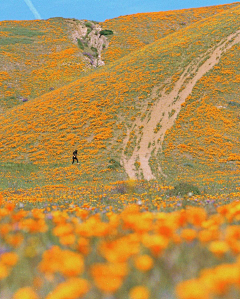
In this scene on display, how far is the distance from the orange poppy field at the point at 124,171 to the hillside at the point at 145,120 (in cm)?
16

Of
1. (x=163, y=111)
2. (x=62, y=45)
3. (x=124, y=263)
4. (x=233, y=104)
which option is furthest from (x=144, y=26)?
(x=124, y=263)

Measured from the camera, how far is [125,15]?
75875 mm

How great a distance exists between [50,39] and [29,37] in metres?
4.70

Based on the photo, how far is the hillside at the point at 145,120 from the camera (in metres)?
22.0

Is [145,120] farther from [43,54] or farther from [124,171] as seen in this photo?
[43,54]

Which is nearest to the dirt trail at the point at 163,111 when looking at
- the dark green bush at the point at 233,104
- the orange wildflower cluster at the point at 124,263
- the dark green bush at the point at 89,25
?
the dark green bush at the point at 233,104

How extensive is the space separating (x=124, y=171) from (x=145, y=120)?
9382mm

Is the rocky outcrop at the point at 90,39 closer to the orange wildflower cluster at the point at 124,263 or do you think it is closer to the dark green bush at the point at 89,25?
the dark green bush at the point at 89,25

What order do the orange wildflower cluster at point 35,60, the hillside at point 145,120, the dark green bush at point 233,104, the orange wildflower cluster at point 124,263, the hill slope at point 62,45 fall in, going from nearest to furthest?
the orange wildflower cluster at point 124,263 < the hillside at point 145,120 < the dark green bush at point 233,104 < the orange wildflower cluster at point 35,60 < the hill slope at point 62,45

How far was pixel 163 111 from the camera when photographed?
29328 millimetres

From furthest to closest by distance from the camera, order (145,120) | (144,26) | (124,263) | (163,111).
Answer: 1. (144,26)
2. (163,111)
3. (145,120)
4. (124,263)

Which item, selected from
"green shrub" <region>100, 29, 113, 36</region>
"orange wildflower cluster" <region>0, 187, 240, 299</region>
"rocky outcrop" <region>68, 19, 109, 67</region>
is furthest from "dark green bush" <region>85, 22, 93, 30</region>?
"orange wildflower cluster" <region>0, 187, 240, 299</region>

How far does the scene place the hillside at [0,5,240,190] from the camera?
22.0m

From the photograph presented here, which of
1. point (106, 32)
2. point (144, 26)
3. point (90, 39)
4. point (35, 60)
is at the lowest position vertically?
point (35, 60)
